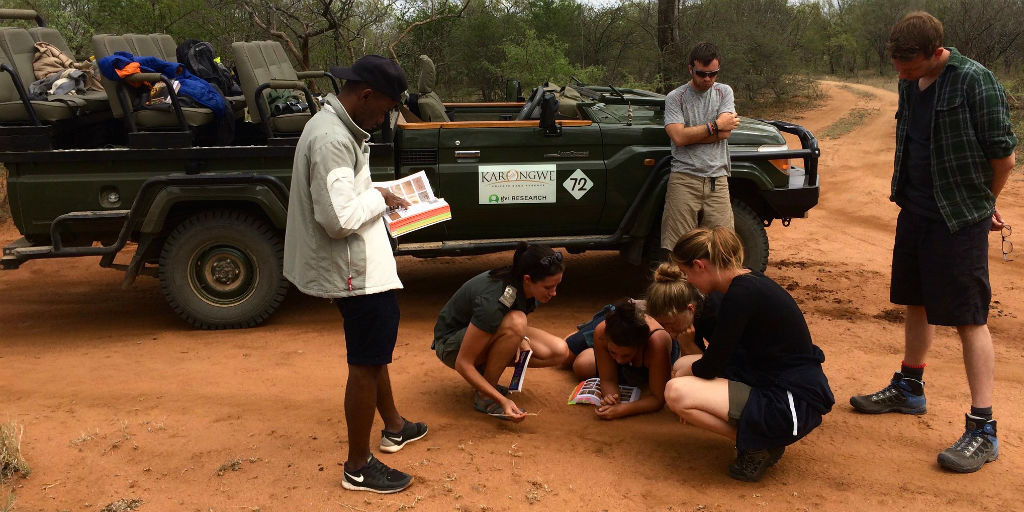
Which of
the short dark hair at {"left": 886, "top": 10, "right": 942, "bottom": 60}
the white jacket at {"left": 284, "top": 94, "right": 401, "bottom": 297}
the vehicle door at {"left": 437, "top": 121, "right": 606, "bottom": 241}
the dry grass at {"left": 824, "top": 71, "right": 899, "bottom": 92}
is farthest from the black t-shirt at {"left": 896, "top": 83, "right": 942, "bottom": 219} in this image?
the dry grass at {"left": 824, "top": 71, "right": 899, "bottom": 92}

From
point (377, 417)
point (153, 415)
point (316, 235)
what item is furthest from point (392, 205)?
point (153, 415)

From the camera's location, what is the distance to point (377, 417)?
442cm

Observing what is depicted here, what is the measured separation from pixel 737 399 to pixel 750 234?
9.48ft

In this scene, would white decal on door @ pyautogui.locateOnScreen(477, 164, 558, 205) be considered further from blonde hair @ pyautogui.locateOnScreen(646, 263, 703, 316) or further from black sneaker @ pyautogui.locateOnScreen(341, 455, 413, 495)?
black sneaker @ pyautogui.locateOnScreen(341, 455, 413, 495)

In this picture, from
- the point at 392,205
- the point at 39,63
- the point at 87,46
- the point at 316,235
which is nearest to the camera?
the point at 316,235

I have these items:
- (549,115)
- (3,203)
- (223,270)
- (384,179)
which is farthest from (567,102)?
(3,203)

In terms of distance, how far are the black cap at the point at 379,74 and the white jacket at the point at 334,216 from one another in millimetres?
146

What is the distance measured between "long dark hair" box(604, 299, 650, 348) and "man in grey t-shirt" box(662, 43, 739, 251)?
5.34ft

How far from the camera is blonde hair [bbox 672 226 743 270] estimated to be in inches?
143

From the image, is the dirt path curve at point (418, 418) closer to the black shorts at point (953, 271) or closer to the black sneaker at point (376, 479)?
the black sneaker at point (376, 479)

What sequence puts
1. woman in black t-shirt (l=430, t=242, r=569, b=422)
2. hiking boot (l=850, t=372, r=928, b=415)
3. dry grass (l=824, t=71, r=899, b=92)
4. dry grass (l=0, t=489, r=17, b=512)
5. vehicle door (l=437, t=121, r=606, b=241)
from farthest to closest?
dry grass (l=824, t=71, r=899, b=92) → vehicle door (l=437, t=121, r=606, b=241) → hiking boot (l=850, t=372, r=928, b=415) → woman in black t-shirt (l=430, t=242, r=569, b=422) → dry grass (l=0, t=489, r=17, b=512)

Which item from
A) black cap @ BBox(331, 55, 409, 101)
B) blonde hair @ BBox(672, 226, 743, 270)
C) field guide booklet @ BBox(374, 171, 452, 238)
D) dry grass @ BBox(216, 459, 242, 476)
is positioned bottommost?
dry grass @ BBox(216, 459, 242, 476)

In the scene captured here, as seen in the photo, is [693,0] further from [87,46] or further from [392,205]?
[392,205]

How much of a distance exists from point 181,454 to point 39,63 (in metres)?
3.65
